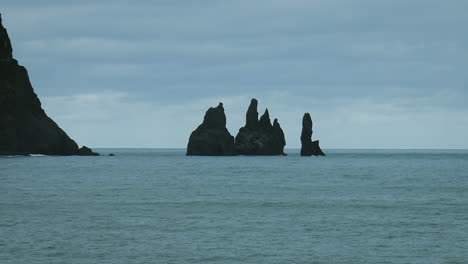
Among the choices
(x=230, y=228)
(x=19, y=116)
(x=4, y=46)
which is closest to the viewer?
(x=230, y=228)

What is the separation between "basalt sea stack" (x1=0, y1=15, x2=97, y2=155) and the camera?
563 ft

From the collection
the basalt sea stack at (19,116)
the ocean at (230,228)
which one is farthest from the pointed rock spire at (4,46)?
the ocean at (230,228)

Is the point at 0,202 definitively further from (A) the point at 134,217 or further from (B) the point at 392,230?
(B) the point at 392,230

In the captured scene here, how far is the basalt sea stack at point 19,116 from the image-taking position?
6762 inches

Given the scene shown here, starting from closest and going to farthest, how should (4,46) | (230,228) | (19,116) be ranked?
1. (230,228)
2. (4,46)
3. (19,116)

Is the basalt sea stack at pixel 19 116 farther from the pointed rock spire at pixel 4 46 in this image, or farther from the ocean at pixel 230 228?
the ocean at pixel 230 228

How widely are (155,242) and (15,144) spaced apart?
15701cm

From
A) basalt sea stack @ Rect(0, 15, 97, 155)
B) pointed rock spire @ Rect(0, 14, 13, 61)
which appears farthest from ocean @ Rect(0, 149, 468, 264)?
pointed rock spire @ Rect(0, 14, 13, 61)

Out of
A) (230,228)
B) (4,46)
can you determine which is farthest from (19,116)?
(230,228)

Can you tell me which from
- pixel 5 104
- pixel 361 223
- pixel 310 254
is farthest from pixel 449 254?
pixel 5 104

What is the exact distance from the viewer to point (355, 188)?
74562 millimetres

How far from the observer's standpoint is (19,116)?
184000 mm

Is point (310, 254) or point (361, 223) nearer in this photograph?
point (310, 254)

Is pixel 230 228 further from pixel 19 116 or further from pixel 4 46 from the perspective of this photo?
pixel 19 116
